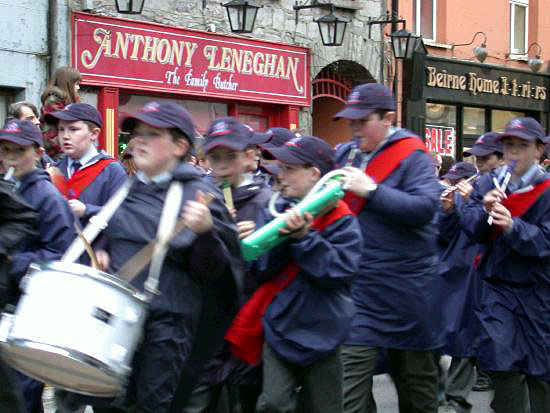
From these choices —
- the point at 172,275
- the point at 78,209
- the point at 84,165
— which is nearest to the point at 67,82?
the point at 84,165

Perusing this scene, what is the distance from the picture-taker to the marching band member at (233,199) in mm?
6148

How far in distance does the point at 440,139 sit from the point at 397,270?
16905 millimetres

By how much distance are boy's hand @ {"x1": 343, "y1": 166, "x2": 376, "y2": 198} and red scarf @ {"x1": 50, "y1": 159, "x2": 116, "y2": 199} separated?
6.23 ft

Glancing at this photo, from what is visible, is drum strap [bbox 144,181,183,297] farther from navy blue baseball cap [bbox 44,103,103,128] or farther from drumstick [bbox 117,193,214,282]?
navy blue baseball cap [bbox 44,103,103,128]

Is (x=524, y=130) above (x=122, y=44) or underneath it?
underneath

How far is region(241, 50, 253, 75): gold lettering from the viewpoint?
17578 mm

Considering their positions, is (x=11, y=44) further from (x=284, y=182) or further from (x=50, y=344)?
(x=50, y=344)

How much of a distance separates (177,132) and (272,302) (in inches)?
51.6

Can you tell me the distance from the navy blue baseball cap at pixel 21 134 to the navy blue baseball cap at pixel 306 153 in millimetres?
1420

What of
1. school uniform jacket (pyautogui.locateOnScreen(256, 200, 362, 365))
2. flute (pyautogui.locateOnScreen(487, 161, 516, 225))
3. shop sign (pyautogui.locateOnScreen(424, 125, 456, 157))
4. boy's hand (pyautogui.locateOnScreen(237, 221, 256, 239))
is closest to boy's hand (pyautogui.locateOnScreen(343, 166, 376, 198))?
school uniform jacket (pyautogui.locateOnScreen(256, 200, 362, 365))

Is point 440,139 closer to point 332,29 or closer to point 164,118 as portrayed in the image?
point 332,29

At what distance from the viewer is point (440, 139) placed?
23.0 metres

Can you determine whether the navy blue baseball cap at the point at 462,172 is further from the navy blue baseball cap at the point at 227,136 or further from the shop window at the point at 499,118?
the shop window at the point at 499,118

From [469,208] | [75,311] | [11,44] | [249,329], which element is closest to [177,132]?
[75,311]
